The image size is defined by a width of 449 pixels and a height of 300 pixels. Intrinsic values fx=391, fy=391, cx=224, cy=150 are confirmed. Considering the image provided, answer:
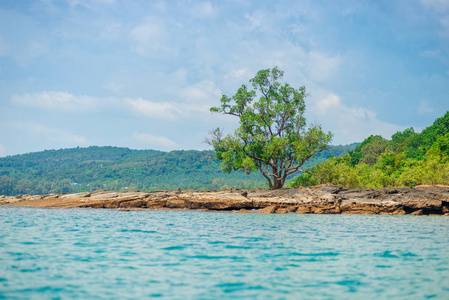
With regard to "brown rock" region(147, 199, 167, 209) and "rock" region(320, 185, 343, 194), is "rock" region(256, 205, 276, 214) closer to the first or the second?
"rock" region(320, 185, 343, 194)

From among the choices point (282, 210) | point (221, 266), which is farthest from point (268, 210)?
point (221, 266)

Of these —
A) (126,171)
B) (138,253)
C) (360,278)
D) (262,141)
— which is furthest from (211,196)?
(126,171)

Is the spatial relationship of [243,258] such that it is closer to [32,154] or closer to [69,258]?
[69,258]

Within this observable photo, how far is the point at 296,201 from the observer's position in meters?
31.2

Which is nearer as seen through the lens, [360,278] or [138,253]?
[360,278]

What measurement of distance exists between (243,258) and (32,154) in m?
210

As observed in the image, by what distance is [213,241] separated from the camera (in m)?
13.3

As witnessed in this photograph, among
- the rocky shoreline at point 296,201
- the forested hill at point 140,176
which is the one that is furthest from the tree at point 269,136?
the forested hill at point 140,176

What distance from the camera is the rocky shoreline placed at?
29.5 m

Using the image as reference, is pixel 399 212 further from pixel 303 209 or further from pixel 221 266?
pixel 221 266

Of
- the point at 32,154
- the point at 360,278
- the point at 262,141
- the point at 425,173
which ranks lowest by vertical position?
the point at 360,278

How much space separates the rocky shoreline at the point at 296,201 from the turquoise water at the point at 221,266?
15528 mm

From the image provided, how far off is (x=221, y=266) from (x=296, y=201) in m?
22.9

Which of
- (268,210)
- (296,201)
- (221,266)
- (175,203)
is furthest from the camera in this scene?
(175,203)
